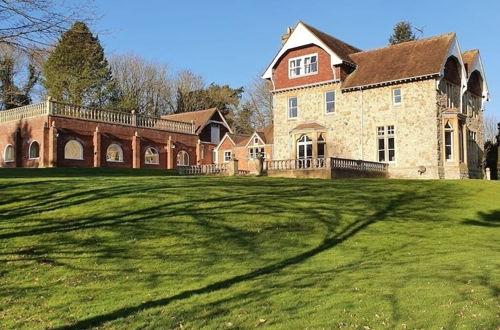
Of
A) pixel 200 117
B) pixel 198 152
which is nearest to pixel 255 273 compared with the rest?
pixel 198 152

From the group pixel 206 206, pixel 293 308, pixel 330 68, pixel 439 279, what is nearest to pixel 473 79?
pixel 330 68

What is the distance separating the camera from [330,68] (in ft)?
121

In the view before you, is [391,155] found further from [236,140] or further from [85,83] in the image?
[85,83]

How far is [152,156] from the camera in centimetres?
4525

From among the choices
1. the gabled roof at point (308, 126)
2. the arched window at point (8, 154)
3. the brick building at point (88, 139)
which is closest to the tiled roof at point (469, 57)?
the gabled roof at point (308, 126)

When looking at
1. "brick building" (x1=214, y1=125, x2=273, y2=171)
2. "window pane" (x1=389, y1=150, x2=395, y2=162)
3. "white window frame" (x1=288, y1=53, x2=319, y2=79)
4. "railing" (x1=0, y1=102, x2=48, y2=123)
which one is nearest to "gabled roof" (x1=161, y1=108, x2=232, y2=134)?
"brick building" (x1=214, y1=125, x2=273, y2=171)

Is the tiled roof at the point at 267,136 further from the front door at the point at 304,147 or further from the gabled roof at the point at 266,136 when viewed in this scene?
the front door at the point at 304,147

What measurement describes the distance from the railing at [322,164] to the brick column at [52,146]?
15209 mm

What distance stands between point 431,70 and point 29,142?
28904 millimetres

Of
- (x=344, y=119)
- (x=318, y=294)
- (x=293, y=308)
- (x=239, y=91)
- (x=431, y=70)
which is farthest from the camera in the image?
(x=239, y=91)

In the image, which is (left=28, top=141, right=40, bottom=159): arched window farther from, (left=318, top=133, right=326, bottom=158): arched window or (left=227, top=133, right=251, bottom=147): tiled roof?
(left=318, top=133, right=326, bottom=158): arched window

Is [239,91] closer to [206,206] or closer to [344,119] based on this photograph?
[344,119]

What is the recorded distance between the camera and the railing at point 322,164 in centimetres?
3014

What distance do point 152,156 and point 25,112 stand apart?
443 inches
